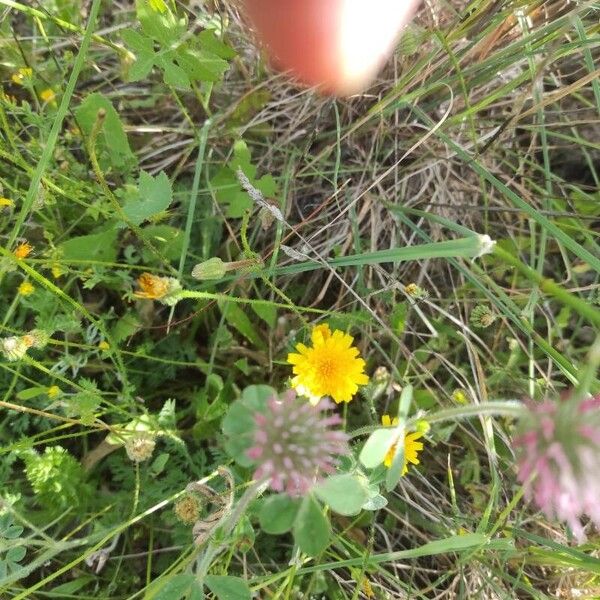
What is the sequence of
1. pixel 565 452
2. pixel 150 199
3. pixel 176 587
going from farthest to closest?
pixel 150 199 < pixel 176 587 < pixel 565 452

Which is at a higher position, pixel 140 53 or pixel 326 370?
pixel 140 53

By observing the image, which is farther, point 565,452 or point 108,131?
point 108,131

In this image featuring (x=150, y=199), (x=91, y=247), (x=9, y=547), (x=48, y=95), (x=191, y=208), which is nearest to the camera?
(x=9, y=547)

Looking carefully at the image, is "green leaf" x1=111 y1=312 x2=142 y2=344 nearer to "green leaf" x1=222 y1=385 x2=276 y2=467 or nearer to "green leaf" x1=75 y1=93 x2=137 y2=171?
"green leaf" x1=75 y1=93 x2=137 y2=171

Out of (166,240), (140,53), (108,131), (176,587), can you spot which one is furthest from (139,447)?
(140,53)

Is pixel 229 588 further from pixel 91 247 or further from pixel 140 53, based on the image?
pixel 140 53

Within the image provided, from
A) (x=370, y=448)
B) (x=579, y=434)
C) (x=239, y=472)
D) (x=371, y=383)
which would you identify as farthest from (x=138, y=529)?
(x=579, y=434)

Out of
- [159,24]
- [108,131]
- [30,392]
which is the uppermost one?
[159,24]
